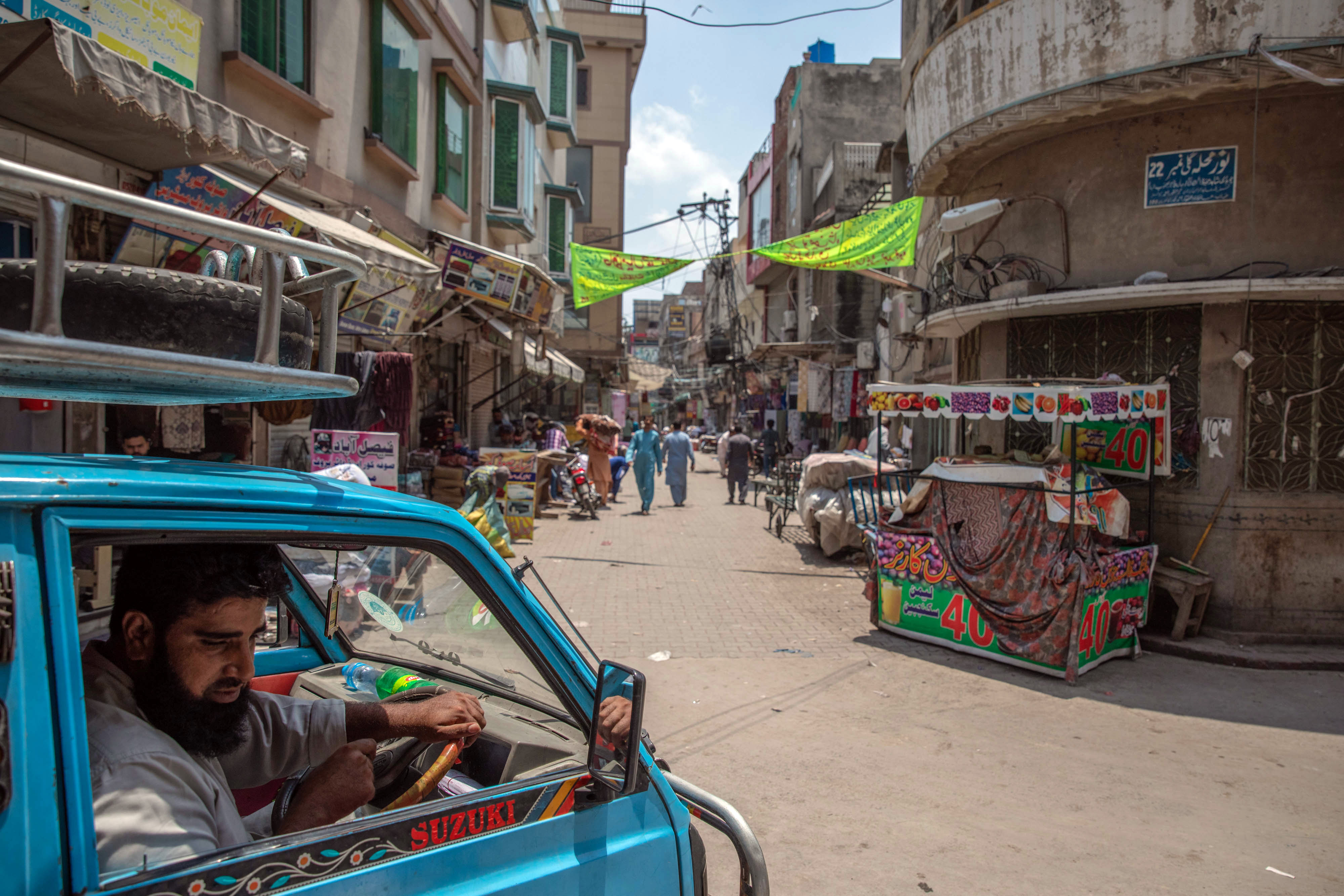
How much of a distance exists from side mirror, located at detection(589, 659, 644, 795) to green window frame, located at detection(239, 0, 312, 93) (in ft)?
25.1

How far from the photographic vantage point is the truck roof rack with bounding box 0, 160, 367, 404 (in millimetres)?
1338


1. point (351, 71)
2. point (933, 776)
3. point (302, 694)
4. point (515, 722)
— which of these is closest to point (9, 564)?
point (515, 722)

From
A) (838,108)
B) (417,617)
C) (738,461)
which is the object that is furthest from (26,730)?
(838,108)

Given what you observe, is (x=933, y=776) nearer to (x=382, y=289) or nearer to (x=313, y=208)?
(x=382, y=289)

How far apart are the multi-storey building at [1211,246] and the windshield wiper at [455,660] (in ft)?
23.0

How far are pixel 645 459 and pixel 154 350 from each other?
1406 cm

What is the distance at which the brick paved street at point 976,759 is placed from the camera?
3.52 meters

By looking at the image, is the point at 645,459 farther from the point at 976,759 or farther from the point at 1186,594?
the point at 976,759

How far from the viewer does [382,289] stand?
8.13 m

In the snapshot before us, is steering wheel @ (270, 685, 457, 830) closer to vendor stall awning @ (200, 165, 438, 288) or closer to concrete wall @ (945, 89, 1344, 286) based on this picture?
vendor stall awning @ (200, 165, 438, 288)

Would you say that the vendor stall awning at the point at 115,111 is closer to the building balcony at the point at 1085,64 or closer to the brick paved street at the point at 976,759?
the brick paved street at the point at 976,759

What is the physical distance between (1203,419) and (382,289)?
7.86 metres

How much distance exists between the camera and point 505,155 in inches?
607

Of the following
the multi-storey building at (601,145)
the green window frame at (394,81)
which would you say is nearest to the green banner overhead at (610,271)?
the green window frame at (394,81)
